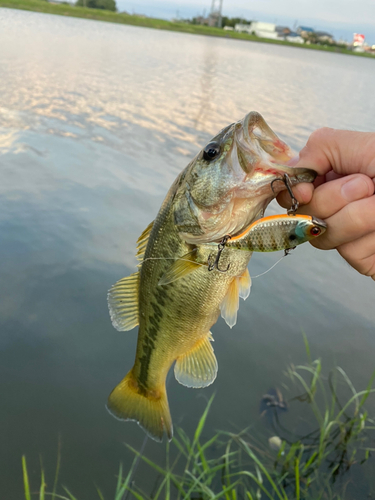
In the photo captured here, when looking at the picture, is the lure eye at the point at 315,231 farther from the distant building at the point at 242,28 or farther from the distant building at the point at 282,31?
the distant building at the point at 282,31

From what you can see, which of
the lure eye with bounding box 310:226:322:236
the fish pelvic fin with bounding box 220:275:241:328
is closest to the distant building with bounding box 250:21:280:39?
the fish pelvic fin with bounding box 220:275:241:328

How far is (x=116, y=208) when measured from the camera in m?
7.05

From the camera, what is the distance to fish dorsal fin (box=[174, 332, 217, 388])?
102 inches

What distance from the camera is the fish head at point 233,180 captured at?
5.95 feet

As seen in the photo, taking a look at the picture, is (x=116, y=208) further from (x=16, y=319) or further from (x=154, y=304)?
(x=154, y=304)

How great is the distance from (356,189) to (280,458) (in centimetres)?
271

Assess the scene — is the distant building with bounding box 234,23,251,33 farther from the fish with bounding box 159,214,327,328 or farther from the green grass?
the fish with bounding box 159,214,327,328

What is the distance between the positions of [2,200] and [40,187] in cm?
84

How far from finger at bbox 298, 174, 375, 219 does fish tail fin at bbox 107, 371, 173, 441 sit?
1718 millimetres

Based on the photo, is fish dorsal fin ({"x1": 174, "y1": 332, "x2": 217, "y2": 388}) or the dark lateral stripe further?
fish dorsal fin ({"x1": 174, "y1": 332, "x2": 217, "y2": 388})

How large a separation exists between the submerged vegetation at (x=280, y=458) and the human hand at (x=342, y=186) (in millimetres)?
1903

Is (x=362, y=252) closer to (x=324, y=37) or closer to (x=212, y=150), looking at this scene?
(x=212, y=150)

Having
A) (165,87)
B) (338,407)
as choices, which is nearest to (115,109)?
(165,87)

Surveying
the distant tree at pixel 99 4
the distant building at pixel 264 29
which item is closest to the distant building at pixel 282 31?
the distant building at pixel 264 29
